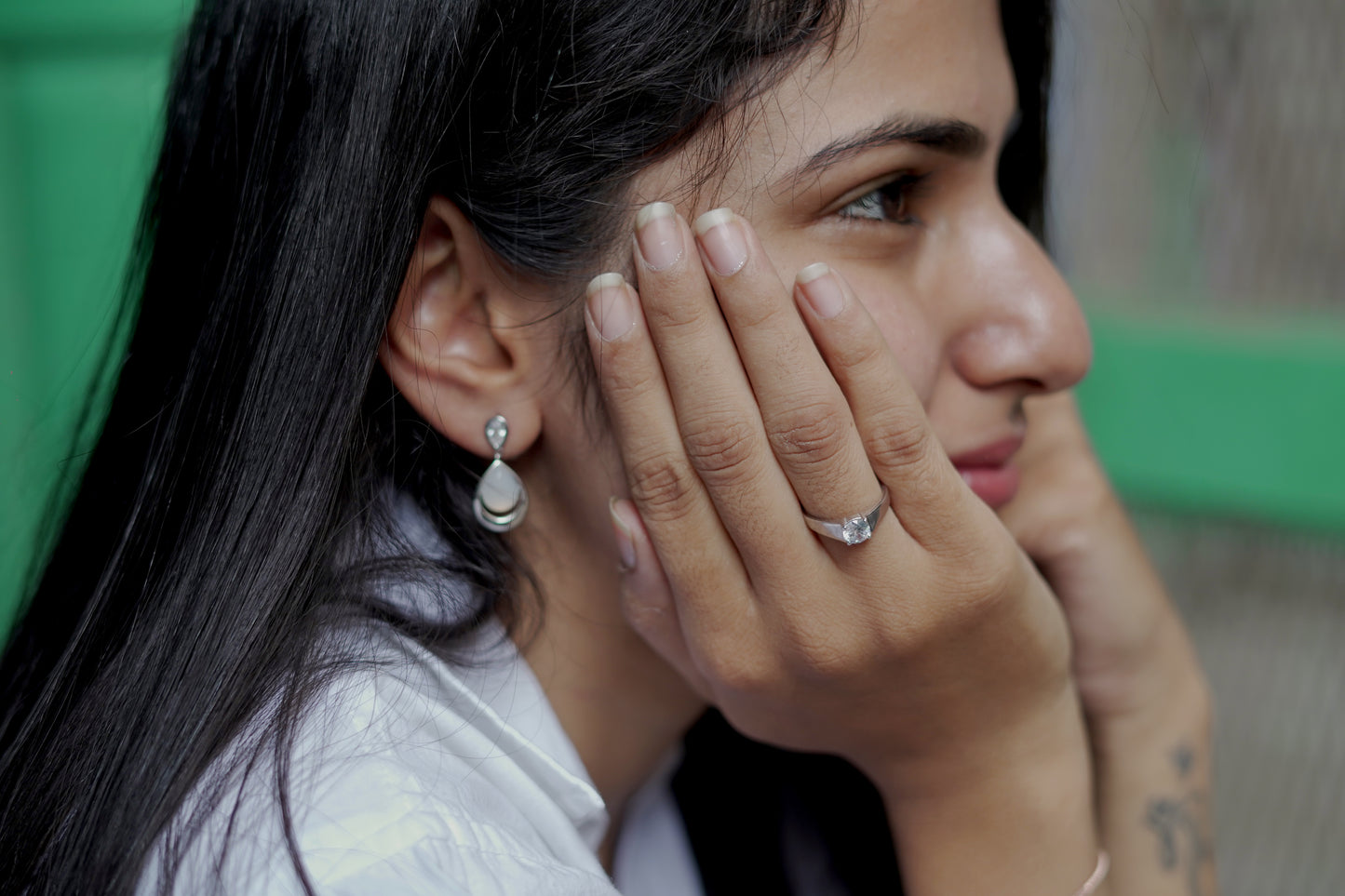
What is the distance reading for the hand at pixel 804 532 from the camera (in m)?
0.78

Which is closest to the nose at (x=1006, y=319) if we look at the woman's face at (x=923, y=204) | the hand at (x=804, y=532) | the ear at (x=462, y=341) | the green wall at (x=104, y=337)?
the woman's face at (x=923, y=204)

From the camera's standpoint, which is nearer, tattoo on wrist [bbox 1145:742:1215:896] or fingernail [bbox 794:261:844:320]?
fingernail [bbox 794:261:844:320]

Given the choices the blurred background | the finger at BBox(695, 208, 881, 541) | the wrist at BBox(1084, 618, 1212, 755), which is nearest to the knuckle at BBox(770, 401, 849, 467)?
the finger at BBox(695, 208, 881, 541)

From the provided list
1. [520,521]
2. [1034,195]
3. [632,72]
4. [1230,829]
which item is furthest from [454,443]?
[1230,829]

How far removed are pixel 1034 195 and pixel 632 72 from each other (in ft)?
2.27

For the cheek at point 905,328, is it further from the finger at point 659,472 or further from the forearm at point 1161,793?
the forearm at point 1161,793

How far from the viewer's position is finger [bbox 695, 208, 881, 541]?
2.50 feet

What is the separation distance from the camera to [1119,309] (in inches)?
59.1

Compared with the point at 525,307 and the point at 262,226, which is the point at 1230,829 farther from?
the point at 262,226

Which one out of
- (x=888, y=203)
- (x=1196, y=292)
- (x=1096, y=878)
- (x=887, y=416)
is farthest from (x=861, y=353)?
(x=1196, y=292)

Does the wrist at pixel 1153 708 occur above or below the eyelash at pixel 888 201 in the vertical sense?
below

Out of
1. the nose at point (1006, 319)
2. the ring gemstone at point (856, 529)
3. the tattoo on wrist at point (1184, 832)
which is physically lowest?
the tattoo on wrist at point (1184, 832)

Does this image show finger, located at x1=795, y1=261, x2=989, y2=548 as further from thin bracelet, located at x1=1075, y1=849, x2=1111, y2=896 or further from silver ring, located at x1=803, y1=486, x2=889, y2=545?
thin bracelet, located at x1=1075, y1=849, x2=1111, y2=896

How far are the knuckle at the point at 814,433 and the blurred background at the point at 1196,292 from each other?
756 mm
